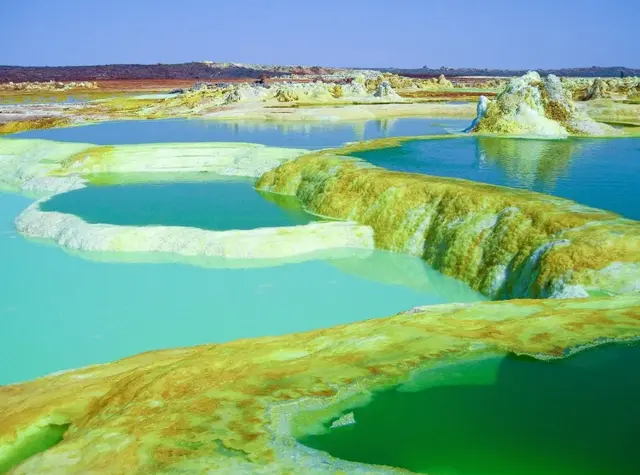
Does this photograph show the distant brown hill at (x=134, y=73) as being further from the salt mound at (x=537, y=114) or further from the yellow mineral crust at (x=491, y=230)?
the yellow mineral crust at (x=491, y=230)

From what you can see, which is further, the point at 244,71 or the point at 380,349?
the point at 244,71

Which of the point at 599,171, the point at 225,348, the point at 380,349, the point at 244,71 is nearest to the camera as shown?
the point at 380,349

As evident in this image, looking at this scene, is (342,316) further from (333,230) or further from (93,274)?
(93,274)

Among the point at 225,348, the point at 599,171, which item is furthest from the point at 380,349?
the point at 599,171

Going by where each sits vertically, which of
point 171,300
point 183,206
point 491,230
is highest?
point 491,230

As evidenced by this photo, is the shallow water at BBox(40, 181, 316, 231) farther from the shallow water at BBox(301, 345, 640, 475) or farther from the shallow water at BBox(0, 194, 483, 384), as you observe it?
the shallow water at BBox(301, 345, 640, 475)

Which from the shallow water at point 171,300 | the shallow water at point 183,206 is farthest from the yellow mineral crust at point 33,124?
the shallow water at point 171,300

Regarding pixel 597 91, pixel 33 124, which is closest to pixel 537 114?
pixel 597 91

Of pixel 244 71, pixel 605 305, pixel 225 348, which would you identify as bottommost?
pixel 225 348

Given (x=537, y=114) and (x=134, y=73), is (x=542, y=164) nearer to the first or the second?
(x=537, y=114)
